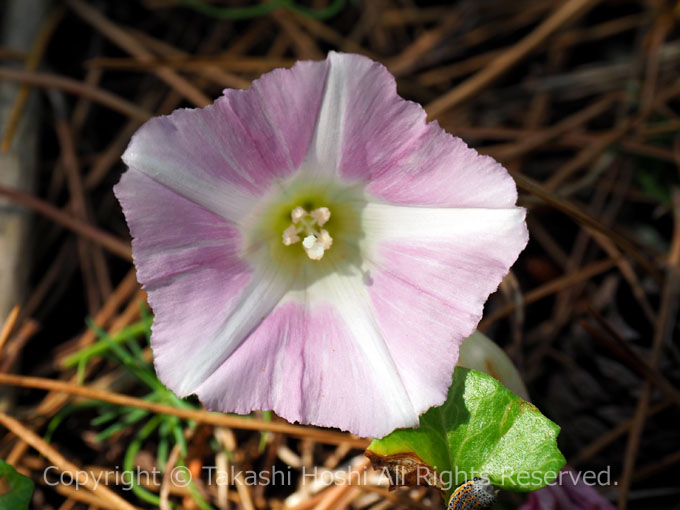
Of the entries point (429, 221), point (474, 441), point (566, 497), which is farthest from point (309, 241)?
point (566, 497)

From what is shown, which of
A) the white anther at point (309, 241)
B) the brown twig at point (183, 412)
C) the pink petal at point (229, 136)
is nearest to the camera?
the pink petal at point (229, 136)

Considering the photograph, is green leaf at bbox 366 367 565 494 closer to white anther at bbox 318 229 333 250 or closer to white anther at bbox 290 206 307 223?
white anther at bbox 318 229 333 250

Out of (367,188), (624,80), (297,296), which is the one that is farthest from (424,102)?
(297,296)

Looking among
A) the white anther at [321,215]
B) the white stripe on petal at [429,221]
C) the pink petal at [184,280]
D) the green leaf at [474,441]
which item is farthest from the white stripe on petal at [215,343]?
the green leaf at [474,441]

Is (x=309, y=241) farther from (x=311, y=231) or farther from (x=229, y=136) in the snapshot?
(x=229, y=136)

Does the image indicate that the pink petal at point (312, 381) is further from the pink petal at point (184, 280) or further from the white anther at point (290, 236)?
the white anther at point (290, 236)

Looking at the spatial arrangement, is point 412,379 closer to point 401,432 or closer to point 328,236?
point 401,432
